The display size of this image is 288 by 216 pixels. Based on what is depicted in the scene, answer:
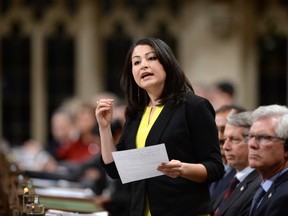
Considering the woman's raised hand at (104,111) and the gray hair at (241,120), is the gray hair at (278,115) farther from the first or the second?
the woman's raised hand at (104,111)

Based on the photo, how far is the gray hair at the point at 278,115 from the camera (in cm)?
376

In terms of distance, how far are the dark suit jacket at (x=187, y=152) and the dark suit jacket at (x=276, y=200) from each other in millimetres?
214

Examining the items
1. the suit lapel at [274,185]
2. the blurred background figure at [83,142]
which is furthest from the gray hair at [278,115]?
the blurred background figure at [83,142]

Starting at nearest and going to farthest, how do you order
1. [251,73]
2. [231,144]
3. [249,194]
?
1. [249,194]
2. [231,144]
3. [251,73]

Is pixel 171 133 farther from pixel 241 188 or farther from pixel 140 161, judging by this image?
pixel 241 188

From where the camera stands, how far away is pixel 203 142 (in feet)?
11.7

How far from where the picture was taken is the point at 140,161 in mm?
3502

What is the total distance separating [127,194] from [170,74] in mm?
2890

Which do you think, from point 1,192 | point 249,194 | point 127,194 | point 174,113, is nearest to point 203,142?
point 174,113

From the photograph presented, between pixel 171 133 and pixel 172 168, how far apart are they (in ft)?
0.71

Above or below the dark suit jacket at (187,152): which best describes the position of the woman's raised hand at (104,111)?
above

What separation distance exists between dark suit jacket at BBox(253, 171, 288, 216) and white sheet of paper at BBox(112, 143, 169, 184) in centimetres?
44

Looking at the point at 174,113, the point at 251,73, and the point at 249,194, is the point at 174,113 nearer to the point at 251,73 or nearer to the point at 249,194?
Result: the point at 249,194

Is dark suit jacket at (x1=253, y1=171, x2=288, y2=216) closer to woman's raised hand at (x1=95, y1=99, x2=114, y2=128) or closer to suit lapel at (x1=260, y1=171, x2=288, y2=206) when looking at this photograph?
suit lapel at (x1=260, y1=171, x2=288, y2=206)
